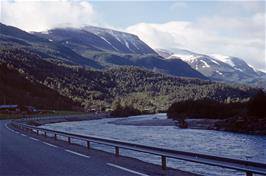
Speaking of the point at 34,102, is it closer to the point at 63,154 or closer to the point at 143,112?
the point at 143,112

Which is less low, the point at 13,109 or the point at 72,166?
the point at 72,166

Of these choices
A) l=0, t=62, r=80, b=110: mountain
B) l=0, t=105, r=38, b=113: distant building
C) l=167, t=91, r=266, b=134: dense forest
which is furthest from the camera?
l=0, t=62, r=80, b=110: mountain

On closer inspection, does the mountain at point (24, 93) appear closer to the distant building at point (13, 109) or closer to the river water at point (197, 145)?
the distant building at point (13, 109)

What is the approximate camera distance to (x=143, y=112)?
194 m

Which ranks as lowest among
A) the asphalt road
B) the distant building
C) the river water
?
the river water

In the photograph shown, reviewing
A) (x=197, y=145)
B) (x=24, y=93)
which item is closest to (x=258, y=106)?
(x=197, y=145)

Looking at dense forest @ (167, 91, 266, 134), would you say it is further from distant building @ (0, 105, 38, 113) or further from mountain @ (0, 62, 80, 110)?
mountain @ (0, 62, 80, 110)

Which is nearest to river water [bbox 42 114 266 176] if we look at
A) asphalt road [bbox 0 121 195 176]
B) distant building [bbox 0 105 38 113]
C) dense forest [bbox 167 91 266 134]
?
asphalt road [bbox 0 121 195 176]

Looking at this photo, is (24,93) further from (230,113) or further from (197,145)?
(197,145)

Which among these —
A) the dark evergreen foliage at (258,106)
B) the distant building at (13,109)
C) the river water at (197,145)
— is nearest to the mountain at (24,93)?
the distant building at (13,109)

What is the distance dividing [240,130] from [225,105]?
46.8 m

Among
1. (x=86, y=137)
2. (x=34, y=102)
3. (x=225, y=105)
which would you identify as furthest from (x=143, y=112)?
(x=86, y=137)

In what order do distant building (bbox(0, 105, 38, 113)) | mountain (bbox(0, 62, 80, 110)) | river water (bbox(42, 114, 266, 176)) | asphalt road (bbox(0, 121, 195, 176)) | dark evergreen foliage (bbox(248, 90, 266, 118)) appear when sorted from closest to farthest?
asphalt road (bbox(0, 121, 195, 176)) → river water (bbox(42, 114, 266, 176)) → dark evergreen foliage (bbox(248, 90, 266, 118)) → distant building (bbox(0, 105, 38, 113)) → mountain (bbox(0, 62, 80, 110))

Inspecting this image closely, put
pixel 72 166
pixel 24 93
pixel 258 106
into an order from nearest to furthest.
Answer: pixel 72 166 → pixel 258 106 → pixel 24 93
